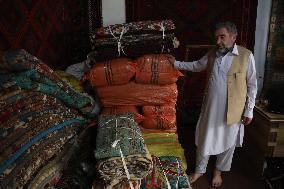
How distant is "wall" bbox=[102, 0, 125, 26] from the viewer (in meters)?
3.09

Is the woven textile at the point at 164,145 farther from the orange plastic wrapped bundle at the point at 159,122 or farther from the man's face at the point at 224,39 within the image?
the man's face at the point at 224,39

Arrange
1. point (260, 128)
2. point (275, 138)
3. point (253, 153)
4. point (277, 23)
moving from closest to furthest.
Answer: point (275, 138)
point (260, 128)
point (253, 153)
point (277, 23)

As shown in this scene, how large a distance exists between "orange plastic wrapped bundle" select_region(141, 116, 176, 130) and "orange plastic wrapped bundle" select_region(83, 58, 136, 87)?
Result: 1.42 feet

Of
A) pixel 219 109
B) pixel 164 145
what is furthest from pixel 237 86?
pixel 164 145

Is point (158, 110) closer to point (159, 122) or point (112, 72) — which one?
point (159, 122)

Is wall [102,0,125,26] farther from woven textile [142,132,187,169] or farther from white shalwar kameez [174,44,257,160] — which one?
woven textile [142,132,187,169]

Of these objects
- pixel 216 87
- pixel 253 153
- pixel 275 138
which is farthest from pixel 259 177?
pixel 216 87

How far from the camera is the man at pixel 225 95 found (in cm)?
259

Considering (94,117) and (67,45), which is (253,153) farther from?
(67,45)

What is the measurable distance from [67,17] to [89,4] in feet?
1.00

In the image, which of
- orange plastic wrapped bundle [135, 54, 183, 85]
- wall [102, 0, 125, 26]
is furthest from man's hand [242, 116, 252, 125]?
wall [102, 0, 125, 26]

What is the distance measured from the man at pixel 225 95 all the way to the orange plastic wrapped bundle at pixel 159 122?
0.38 m

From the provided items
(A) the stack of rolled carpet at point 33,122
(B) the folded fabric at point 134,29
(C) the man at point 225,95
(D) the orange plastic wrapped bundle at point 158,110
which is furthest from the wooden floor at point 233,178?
(B) the folded fabric at point 134,29

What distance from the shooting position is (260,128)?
9.86 ft
